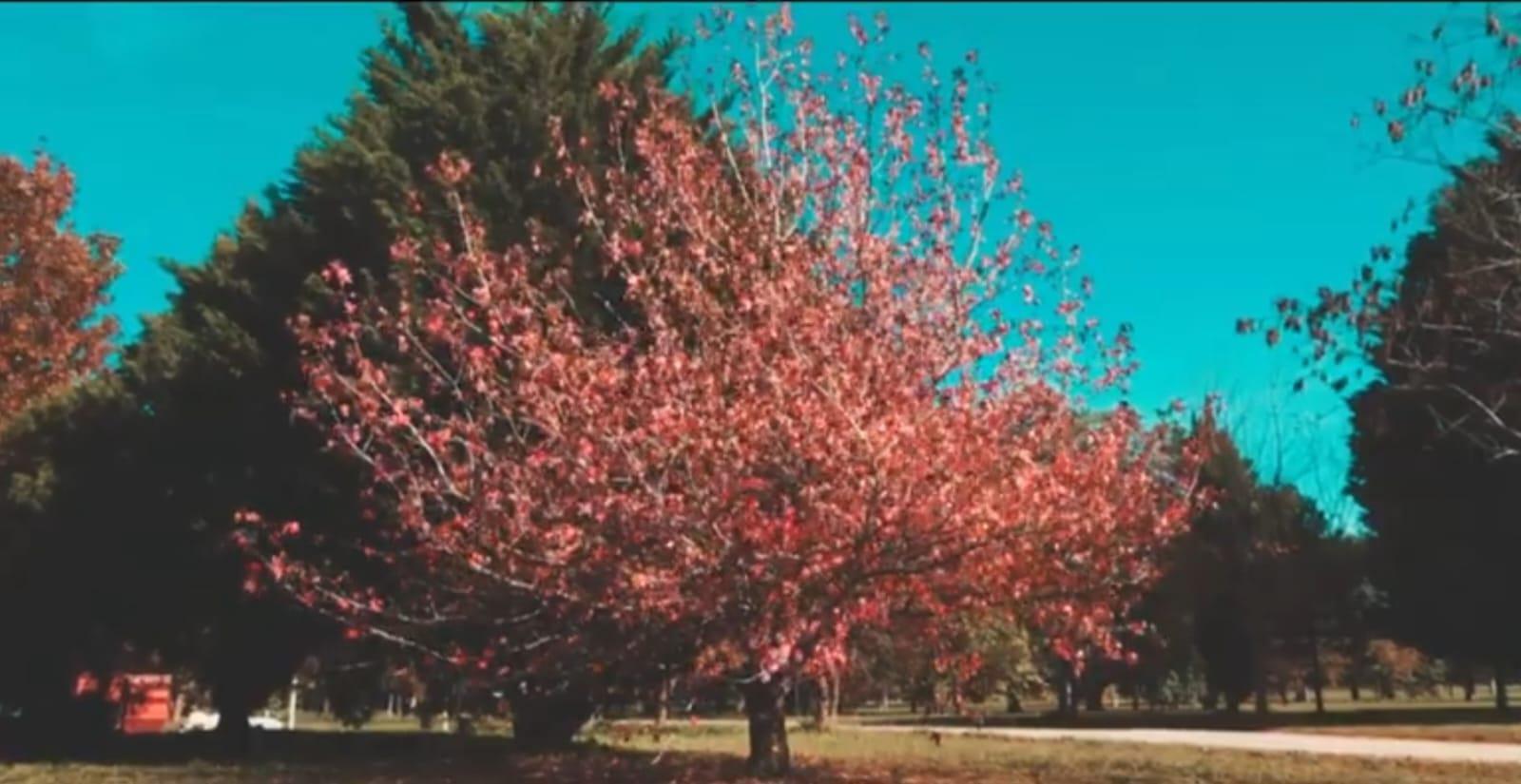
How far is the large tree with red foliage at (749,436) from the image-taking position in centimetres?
1098

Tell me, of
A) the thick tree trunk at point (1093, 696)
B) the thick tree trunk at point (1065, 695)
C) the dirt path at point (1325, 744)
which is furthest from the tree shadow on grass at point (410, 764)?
the thick tree trunk at point (1093, 696)

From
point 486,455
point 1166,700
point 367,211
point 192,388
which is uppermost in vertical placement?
point 367,211

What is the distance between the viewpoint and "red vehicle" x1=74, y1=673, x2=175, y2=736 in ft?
96.5

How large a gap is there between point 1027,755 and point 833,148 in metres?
9.87

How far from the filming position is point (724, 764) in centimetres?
1609

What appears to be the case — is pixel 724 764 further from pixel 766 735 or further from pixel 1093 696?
pixel 1093 696

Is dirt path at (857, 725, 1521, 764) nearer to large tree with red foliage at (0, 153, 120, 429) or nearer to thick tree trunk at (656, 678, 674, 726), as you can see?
thick tree trunk at (656, 678, 674, 726)

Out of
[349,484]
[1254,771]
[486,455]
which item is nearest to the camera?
[486,455]

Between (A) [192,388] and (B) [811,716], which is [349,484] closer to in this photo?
(A) [192,388]

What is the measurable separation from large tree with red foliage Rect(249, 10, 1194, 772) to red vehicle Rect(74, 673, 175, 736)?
17.5 meters

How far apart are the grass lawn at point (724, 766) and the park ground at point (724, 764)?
21 millimetres

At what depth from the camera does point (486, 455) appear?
12461mm

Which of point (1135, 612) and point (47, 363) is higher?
point (47, 363)

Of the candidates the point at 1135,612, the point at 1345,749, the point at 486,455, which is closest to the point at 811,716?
the point at 1135,612
